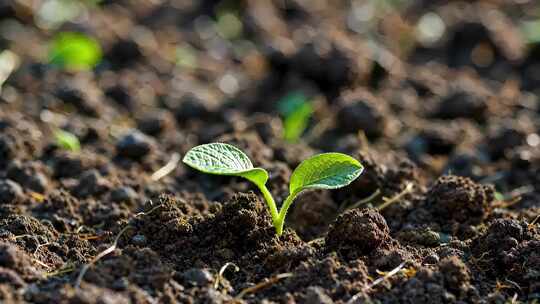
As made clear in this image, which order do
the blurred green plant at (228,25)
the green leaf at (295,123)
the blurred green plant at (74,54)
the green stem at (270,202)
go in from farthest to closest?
the blurred green plant at (228,25), the blurred green plant at (74,54), the green leaf at (295,123), the green stem at (270,202)

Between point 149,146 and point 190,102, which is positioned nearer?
point 149,146

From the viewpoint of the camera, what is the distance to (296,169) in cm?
226

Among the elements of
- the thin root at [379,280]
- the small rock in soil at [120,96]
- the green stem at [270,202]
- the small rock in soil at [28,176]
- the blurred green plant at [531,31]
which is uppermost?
the green stem at [270,202]

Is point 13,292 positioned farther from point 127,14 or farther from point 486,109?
point 127,14

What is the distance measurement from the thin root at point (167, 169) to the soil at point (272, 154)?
0.02 m

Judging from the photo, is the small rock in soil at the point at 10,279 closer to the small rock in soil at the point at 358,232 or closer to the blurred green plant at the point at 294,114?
the small rock in soil at the point at 358,232

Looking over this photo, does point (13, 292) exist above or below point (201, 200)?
above

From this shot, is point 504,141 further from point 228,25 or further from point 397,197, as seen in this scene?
point 228,25

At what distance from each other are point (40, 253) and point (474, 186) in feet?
4.50

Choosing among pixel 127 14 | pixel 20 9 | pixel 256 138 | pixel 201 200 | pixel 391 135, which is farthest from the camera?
pixel 127 14

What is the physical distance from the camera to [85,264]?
80.8 inches

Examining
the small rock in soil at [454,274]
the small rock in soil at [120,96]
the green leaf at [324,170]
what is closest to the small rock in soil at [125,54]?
the small rock in soil at [120,96]

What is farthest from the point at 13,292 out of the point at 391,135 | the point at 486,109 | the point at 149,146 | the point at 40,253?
the point at 486,109

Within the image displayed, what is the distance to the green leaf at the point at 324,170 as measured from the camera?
225 cm
